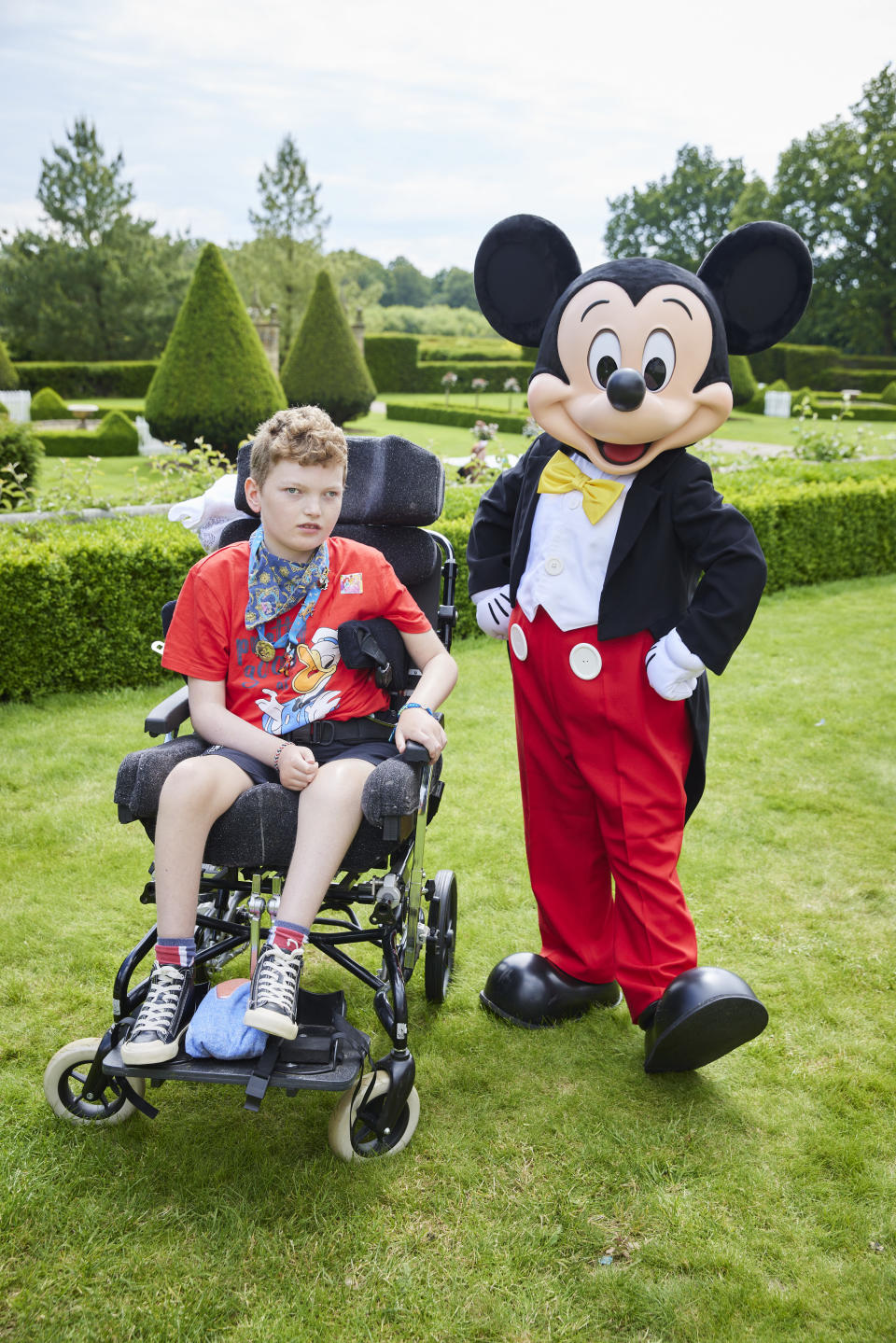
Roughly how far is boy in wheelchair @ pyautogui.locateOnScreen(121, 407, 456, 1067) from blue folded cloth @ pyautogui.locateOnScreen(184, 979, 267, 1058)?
0.04m

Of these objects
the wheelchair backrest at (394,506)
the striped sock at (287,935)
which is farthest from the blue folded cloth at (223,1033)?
the wheelchair backrest at (394,506)

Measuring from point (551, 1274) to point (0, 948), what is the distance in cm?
174

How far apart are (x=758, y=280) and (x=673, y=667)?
0.92 meters

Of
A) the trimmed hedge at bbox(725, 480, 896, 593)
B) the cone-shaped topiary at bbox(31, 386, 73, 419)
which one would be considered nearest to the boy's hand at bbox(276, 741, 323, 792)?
the trimmed hedge at bbox(725, 480, 896, 593)

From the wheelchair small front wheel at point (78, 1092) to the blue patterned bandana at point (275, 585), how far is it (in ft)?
3.12

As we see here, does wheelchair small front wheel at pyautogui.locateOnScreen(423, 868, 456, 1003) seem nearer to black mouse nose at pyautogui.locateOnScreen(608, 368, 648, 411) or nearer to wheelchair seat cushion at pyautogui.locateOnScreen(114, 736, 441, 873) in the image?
wheelchair seat cushion at pyautogui.locateOnScreen(114, 736, 441, 873)

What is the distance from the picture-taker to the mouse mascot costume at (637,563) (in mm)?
2178

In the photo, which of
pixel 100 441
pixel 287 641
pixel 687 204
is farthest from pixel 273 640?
pixel 687 204

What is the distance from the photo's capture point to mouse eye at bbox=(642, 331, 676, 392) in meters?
2.19

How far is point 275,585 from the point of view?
2.30 m

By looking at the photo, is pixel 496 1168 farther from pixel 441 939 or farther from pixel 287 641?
pixel 287 641

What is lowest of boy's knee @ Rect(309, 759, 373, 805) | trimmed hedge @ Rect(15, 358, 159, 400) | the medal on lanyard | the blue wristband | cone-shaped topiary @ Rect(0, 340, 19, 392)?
trimmed hedge @ Rect(15, 358, 159, 400)

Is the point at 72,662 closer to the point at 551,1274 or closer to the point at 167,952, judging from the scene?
the point at 167,952

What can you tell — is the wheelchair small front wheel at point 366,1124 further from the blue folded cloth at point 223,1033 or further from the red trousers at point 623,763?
the red trousers at point 623,763
